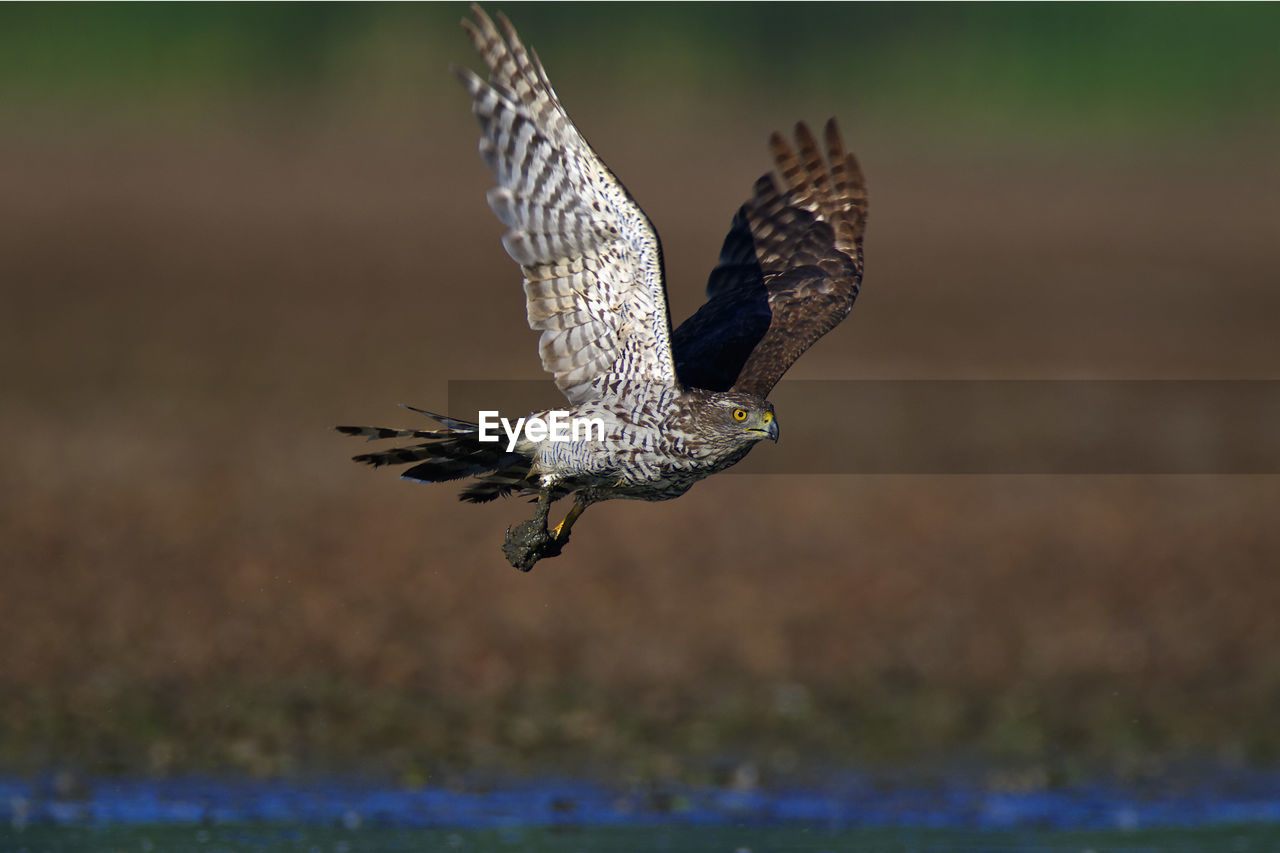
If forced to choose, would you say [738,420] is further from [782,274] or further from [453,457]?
[782,274]

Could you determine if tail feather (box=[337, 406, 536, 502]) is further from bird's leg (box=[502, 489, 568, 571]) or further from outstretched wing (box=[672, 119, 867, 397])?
outstretched wing (box=[672, 119, 867, 397])

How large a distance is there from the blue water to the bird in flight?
12.9 feet

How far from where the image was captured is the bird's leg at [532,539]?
1095cm

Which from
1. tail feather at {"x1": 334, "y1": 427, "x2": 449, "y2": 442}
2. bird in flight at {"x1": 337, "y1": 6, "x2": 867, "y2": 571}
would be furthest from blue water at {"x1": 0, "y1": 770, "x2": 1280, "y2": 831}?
tail feather at {"x1": 334, "y1": 427, "x2": 449, "y2": 442}

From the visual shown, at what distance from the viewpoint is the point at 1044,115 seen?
5091cm

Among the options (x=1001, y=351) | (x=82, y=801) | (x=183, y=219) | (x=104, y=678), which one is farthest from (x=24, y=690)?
(x=183, y=219)

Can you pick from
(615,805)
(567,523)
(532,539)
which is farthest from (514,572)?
(532,539)

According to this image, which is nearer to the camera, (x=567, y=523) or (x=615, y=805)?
(x=567, y=523)

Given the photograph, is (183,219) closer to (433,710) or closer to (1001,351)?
(1001,351)

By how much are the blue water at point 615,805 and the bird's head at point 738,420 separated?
4797 mm

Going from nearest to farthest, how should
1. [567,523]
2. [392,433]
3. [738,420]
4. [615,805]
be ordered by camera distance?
[392,433] < [738,420] < [567,523] < [615,805]

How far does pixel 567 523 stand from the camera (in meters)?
11.2

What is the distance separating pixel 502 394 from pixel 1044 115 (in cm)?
2943

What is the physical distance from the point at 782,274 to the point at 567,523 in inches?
98.4
